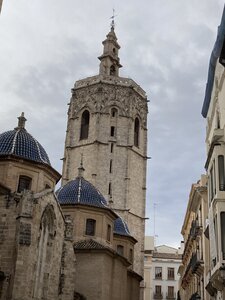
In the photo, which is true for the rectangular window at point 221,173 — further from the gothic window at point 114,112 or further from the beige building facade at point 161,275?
the beige building facade at point 161,275

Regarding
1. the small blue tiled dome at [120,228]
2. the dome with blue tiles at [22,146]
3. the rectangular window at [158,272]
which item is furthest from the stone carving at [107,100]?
the dome with blue tiles at [22,146]

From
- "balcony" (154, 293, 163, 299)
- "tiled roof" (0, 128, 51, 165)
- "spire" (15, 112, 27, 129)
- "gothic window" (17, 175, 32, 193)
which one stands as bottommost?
"balcony" (154, 293, 163, 299)

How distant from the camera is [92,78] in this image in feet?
187

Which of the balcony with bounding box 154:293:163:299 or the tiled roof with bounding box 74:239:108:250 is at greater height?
the tiled roof with bounding box 74:239:108:250

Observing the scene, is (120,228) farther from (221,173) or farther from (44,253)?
(221,173)

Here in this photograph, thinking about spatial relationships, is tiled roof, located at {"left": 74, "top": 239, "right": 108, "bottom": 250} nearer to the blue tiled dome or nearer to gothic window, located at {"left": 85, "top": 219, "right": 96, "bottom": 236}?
gothic window, located at {"left": 85, "top": 219, "right": 96, "bottom": 236}

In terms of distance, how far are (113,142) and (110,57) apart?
1405cm

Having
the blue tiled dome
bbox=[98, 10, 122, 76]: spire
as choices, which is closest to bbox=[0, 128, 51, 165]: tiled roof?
the blue tiled dome

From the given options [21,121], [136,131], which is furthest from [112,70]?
[21,121]

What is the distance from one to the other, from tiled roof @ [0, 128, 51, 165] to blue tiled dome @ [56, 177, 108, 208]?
5.74 metres

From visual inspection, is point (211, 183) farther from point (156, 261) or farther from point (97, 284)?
point (156, 261)

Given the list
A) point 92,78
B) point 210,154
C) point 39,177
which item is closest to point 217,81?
point 210,154

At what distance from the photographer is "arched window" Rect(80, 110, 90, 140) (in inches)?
2124

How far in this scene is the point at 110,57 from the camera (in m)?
60.8
